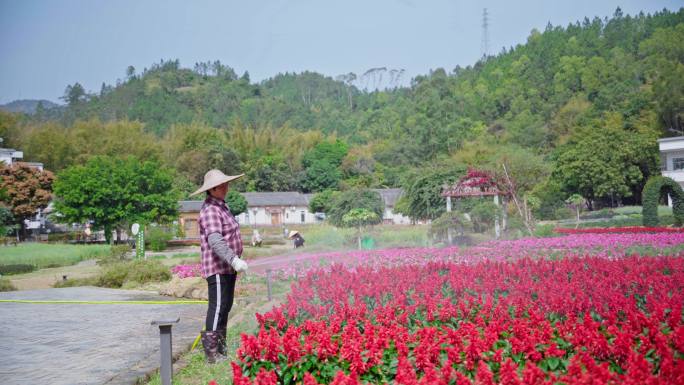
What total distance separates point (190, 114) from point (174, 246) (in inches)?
2523

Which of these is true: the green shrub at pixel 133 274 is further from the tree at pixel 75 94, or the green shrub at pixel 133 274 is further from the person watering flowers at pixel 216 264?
the tree at pixel 75 94

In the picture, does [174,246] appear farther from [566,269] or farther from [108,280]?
[566,269]

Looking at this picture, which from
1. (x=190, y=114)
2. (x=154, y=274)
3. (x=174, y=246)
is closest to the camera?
(x=154, y=274)

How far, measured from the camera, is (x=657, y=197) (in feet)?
69.9

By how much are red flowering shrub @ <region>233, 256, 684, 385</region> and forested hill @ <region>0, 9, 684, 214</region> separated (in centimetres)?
3151

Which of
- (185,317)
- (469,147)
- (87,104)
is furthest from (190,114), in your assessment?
(185,317)

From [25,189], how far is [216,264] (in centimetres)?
3901

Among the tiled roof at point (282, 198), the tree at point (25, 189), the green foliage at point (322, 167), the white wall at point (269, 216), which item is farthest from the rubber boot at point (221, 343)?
the green foliage at point (322, 167)

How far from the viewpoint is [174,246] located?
123 feet

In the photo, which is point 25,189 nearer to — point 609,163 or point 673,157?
point 609,163

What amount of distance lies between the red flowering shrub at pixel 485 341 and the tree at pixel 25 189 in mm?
37151

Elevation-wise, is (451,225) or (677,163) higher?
(677,163)

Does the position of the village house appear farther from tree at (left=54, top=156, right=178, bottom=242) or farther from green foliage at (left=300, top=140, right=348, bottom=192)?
tree at (left=54, top=156, right=178, bottom=242)

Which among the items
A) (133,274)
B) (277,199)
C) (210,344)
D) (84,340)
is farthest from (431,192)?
(277,199)
